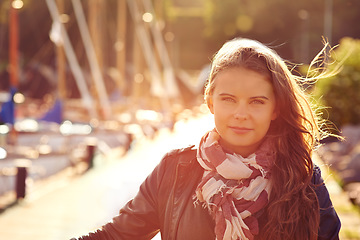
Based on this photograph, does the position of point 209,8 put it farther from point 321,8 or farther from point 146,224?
point 146,224

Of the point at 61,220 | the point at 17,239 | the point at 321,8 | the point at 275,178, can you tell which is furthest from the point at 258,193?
the point at 321,8

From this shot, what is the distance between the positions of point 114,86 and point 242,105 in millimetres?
39439

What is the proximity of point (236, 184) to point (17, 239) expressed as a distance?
541 cm

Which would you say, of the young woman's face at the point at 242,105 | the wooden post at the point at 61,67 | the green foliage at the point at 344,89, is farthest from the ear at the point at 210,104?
the wooden post at the point at 61,67

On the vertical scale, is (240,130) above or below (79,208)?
below

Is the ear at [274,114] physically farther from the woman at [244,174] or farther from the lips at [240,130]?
the lips at [240,130]

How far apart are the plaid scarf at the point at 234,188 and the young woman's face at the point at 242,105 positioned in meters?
0.06

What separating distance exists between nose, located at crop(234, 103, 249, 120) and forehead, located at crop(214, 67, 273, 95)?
0.18 ft

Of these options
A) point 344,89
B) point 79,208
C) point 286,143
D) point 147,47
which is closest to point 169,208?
point 286,143

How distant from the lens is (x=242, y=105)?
2619mm

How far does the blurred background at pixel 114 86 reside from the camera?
1464 cm

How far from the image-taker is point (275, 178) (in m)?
2.62

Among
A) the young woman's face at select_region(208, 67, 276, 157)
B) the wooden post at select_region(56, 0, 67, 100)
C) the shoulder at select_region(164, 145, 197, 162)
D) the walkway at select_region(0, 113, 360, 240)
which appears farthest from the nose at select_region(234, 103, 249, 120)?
the wooden post at select_region(56, 0, 67, 100)

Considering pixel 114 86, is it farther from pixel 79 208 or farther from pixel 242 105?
pixel 242 105
